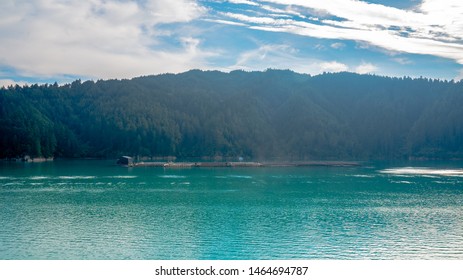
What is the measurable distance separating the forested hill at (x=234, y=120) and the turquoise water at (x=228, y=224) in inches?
2987

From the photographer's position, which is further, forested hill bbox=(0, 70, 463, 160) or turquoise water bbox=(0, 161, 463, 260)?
forested hill bbox=(0, 70, 463, 160)

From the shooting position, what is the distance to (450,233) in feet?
84.5

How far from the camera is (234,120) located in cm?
16425

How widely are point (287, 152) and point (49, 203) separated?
415ft

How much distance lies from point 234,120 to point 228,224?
137 m

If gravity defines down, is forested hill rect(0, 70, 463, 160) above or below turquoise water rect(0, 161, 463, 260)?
above

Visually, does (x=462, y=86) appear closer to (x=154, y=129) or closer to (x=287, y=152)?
(x=287, y=152)

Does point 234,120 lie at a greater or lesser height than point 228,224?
greater

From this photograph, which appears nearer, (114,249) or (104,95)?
(114,249)

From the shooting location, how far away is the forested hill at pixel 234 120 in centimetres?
13375

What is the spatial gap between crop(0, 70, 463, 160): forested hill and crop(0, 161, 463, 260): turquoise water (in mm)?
75859

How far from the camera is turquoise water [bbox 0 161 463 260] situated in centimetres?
2186

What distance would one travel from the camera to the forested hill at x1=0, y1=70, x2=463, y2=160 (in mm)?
133750

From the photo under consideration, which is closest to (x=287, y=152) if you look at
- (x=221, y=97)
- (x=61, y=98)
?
(x=221, y=97)
